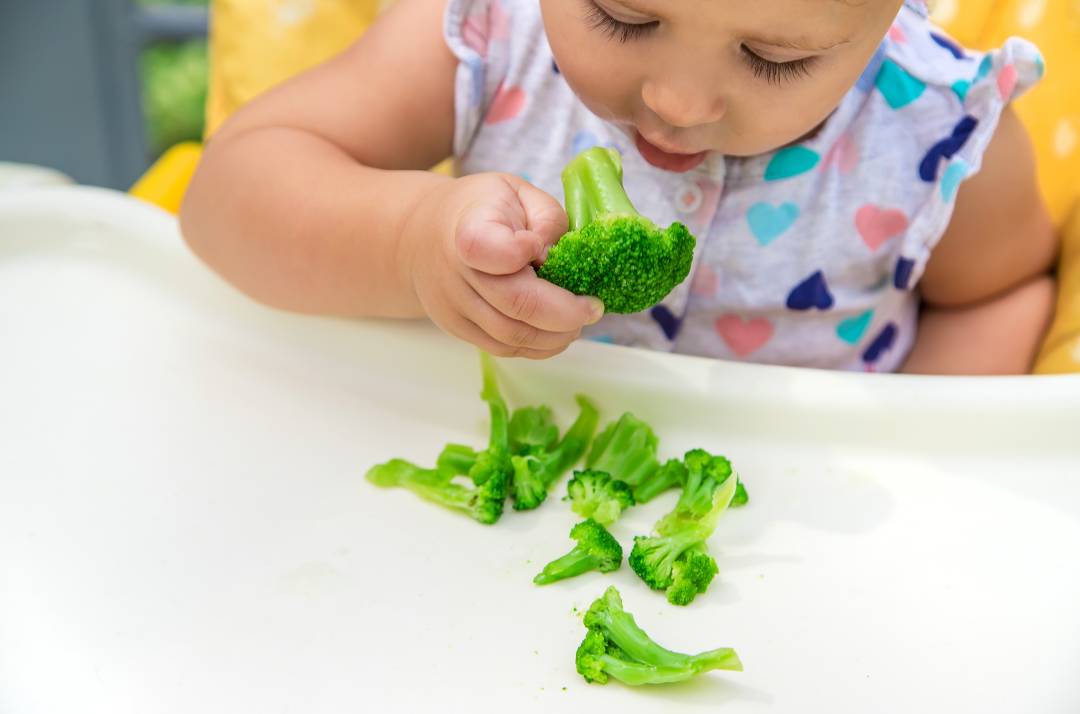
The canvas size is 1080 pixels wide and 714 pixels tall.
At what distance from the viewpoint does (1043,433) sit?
0.68m

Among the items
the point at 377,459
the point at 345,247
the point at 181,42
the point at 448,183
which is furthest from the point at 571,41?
the point at 181,42

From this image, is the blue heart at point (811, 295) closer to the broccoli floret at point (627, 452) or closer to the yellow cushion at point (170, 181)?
the broccoli floret at point (627, 452)

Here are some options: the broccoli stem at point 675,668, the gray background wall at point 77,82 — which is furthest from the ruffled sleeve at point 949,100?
the gray background wall at point 77,82

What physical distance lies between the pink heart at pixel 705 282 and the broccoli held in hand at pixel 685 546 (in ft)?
1.07

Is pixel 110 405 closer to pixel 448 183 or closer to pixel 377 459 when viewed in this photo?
pixel 377 459

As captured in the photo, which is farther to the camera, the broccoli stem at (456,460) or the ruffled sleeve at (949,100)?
the ruffled sleeve at (949,100)

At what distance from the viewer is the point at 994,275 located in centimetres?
95

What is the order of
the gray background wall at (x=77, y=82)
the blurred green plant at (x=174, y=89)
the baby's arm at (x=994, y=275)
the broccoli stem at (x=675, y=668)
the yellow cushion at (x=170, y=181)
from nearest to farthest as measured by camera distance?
1. the broccoli stem at (x=675, y=668)
2. the baby's arm at (x=994, y=275)
3. the yellow cushion at (x=170, y=181)
4. the gray background wall at (x=77, y=82)
5. the blurred green plant at (x=174, y=89)

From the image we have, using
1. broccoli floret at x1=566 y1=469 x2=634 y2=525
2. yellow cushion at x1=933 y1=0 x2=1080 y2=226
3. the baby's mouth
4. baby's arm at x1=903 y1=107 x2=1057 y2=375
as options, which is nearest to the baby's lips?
broccoli floret at x1=566 y1=469 x2=634 y2=525

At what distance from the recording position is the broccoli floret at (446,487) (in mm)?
615

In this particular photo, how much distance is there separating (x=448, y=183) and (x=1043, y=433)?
1.67 ft

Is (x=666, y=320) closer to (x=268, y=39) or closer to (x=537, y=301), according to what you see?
(x=537, y=301)

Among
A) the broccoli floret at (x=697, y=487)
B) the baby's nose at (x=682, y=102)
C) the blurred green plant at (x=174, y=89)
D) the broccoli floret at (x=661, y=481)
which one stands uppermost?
the baby's nose at (x=682, y=102)

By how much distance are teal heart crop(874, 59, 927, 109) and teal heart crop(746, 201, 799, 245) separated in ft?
0.48
